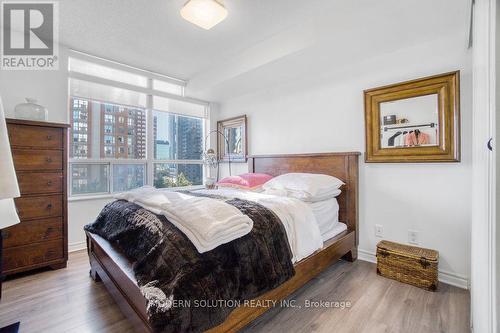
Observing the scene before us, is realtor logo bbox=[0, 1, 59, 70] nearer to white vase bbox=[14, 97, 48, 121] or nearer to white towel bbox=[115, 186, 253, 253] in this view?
white vase bbox=[14, 97, 48, 121]

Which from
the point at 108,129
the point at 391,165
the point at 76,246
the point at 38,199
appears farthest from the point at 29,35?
the point at 391,165

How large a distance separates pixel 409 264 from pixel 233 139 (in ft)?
9.95

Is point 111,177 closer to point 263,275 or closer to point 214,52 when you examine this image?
point 214,52

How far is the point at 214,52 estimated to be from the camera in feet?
9.85

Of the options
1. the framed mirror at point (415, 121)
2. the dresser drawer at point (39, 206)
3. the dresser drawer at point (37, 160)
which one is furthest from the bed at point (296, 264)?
the dresser drawer at point (37, 160)

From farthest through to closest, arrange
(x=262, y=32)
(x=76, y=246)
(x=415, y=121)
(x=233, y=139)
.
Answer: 1. (x=233, y=139)
2. (x=76, y=246)
3. (x=262, y=32)
4. (x=415, y=121)

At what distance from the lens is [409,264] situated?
2.03m

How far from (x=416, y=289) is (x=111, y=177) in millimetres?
3765

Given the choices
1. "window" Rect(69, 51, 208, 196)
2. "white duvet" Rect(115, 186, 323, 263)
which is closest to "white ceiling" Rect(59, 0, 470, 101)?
"window" Rect(69, 51, 208, 196)

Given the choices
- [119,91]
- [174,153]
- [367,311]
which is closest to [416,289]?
[367,311]

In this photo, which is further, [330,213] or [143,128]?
[143,128]

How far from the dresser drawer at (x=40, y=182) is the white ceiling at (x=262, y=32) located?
1.56m

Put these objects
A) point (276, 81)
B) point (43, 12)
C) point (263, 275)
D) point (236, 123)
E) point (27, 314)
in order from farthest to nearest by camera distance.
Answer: point (236, 123), point (276, 81), point (43, 12), point (27, 314), point (263, 275)

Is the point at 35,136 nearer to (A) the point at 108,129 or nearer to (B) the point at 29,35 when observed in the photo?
(A) the point at 108,129
